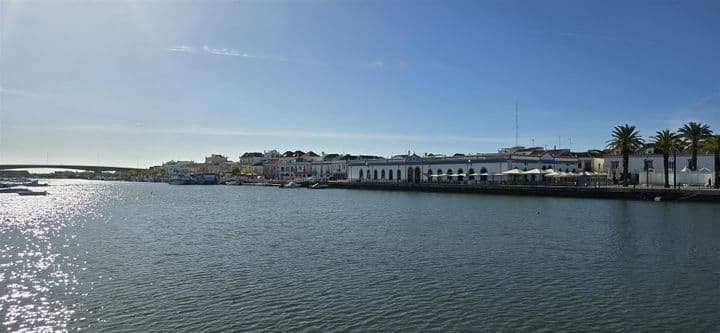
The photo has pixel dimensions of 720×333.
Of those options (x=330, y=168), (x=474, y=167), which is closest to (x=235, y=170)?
(x=330, y=168)

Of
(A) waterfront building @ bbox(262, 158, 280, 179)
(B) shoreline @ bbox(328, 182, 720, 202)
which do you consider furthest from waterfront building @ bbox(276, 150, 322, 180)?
(B) shoreline @ bbox(328, 182, 720, 202)

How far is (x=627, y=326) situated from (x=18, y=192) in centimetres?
9339

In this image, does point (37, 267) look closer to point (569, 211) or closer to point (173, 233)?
point (173, 233)

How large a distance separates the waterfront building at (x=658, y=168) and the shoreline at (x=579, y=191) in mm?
8461

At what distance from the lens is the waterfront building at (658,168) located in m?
62.5

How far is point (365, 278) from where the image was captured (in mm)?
17234

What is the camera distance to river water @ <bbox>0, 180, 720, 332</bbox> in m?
12.9

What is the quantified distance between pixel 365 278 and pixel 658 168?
70.7 meters

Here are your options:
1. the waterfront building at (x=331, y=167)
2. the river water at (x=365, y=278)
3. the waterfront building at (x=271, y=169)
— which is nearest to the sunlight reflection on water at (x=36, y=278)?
the river water at (x=365, y=278)

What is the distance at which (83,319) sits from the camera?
12914 mm

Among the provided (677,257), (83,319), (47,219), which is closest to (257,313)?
(83,319)

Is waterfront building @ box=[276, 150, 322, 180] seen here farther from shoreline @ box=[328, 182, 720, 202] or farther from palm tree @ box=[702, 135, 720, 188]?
palm tree @ box=[702, 135, 720, 188]

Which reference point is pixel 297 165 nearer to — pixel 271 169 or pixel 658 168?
pixel 271 169

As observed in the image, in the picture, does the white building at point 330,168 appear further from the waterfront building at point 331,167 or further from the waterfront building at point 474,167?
the waterfront building at point 474,167
